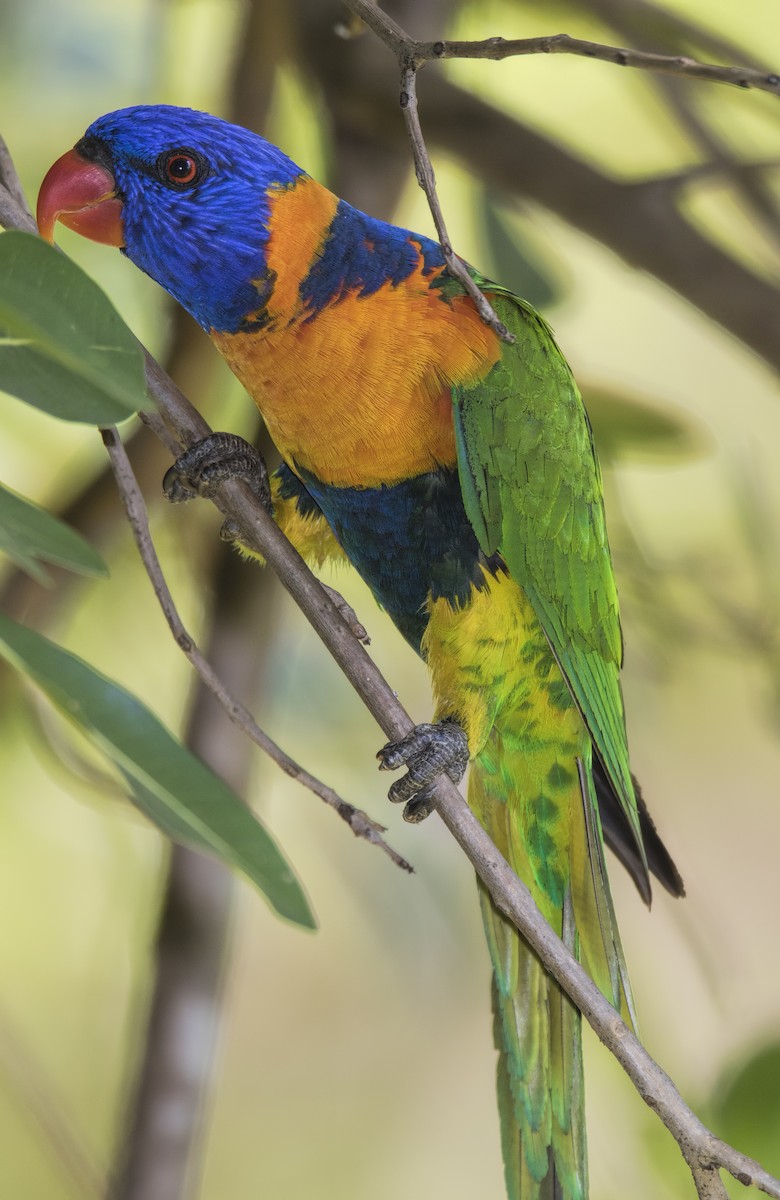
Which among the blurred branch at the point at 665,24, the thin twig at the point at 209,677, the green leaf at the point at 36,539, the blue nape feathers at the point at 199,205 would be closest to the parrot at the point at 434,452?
the blue nape feathers at the point at 199,205

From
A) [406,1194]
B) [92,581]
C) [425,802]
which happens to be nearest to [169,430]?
[425,802]

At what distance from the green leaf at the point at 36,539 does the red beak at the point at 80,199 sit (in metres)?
0.65

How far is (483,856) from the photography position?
1005 millimetres

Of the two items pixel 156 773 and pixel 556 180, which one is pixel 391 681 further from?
pixel 156 773

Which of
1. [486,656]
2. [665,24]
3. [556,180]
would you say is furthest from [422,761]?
[665,24]

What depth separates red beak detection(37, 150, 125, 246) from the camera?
1212mm

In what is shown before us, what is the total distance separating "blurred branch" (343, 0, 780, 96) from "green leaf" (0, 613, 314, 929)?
53 cm

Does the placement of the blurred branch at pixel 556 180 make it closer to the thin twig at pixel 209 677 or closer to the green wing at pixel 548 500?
the green wing at pixel 548 500

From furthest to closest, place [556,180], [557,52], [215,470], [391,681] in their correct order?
1. [391,681]
2. [556,180]
3. [215,470]
4. [557,52]

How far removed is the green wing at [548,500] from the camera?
123 centimetres

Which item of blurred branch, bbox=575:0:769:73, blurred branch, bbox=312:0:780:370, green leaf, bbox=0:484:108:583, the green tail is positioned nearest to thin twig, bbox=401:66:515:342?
green leaf, bbox=0:484:108:583

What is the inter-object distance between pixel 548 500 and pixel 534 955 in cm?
57

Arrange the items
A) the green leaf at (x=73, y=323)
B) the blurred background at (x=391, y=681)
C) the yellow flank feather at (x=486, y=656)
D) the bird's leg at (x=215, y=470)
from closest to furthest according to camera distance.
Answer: the green leaf at (x=73, y=323), the bird's leg at (x=215, y=470), the yellow flank feather at (x=486, y=656), the blurred background at (x=391, y=681)

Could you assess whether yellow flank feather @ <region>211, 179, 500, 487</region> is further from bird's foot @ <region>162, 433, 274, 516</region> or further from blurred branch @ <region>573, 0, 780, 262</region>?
blurred branch @ <region>573, 0, 780, 262</region>
